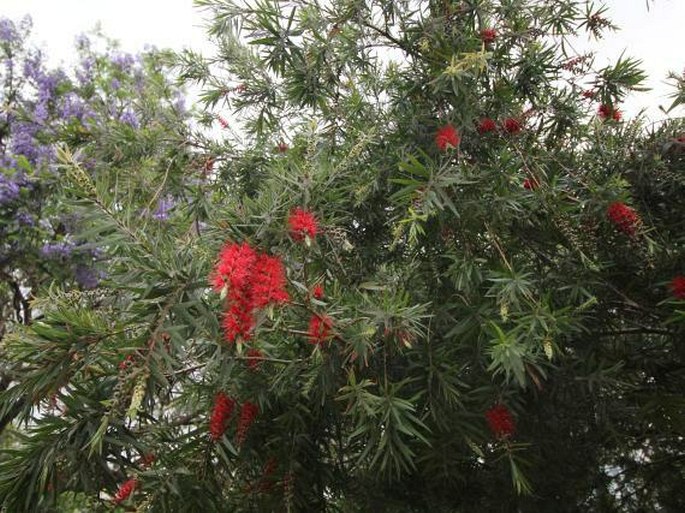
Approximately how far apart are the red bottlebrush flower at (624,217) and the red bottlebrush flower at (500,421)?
0.60 m

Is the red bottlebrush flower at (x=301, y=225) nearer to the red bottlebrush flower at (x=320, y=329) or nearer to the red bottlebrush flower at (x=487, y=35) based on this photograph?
the red bottlebrush flower at (x=320, y=329)

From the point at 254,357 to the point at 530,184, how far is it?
958mm

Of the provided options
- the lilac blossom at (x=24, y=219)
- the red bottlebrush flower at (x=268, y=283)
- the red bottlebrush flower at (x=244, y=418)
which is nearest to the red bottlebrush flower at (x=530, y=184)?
the red bottlebrush flower at (x=268, y=283)

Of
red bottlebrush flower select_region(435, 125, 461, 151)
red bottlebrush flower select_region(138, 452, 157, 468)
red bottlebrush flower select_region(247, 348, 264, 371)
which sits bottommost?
red bottlebrush flower select_region(138, 452, 157, 468)

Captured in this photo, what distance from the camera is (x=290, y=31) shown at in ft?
6.13

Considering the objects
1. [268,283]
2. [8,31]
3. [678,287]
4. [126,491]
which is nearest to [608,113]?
[678,287]

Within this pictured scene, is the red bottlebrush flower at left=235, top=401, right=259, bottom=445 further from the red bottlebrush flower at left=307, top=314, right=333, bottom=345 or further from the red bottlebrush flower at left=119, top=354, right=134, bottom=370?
the red bottlebrush flower at left=119, top=354, right=134, bottom=370

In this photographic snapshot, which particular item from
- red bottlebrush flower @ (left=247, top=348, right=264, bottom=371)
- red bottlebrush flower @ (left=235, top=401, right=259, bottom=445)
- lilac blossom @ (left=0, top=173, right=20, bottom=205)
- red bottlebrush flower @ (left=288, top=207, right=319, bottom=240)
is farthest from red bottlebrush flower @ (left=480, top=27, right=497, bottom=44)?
lilac blossom @ (left=0, top=173, right=20, bottom=205)

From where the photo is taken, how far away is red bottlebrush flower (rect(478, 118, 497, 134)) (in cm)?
188

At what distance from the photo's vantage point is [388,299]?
1438 mm

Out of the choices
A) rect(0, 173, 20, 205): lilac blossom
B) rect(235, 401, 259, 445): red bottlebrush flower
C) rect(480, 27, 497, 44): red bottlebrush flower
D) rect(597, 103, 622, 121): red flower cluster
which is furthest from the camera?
rect(0, 173, 20, 205): lilac blossom

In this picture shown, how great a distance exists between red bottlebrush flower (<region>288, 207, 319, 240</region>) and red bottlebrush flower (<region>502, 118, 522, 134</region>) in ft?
2.66

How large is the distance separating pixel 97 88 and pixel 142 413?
13.5 feet

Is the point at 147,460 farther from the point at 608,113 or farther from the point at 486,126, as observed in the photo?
the point at 608,113
